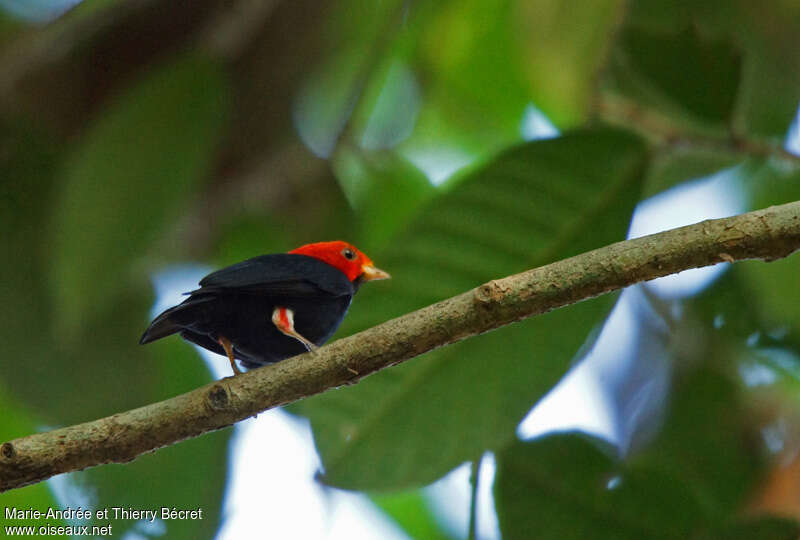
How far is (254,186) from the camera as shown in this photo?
378 cm

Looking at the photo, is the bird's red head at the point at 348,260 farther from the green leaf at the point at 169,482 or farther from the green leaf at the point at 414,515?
the green leaf at the point at 414,515

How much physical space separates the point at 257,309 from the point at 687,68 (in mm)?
1452

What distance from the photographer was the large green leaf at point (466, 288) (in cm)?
254

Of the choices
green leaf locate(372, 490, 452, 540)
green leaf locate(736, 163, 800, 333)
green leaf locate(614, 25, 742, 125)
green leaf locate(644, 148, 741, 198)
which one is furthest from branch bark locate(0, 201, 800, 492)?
green leaf locate(372, 490, 452, 540)

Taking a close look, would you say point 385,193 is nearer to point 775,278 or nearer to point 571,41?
point 571,41

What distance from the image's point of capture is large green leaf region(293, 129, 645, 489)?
254cm

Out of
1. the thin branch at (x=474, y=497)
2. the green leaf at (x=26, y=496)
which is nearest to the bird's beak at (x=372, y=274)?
the thin branch at (x=474, y=497)

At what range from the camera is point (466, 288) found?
266 cm

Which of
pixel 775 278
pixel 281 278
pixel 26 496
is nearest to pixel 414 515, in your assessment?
pixel 26 496

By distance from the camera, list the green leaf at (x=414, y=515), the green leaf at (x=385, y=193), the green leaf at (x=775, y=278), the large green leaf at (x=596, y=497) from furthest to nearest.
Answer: the green leaf at (x=385, y=193)
the green leaf at (x=414, y=515)
the green leaf at (x=775, y=278)
the large green leaf at (x=596, y=497)

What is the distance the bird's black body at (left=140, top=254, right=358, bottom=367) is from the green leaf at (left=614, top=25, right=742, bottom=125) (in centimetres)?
119

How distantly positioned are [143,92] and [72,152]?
572mm

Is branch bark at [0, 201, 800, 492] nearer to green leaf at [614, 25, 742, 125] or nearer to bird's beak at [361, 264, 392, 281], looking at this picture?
bird's beak at [361, 264, 392, 281]

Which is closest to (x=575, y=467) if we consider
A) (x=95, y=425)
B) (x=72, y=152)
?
(x=95, y=425)
